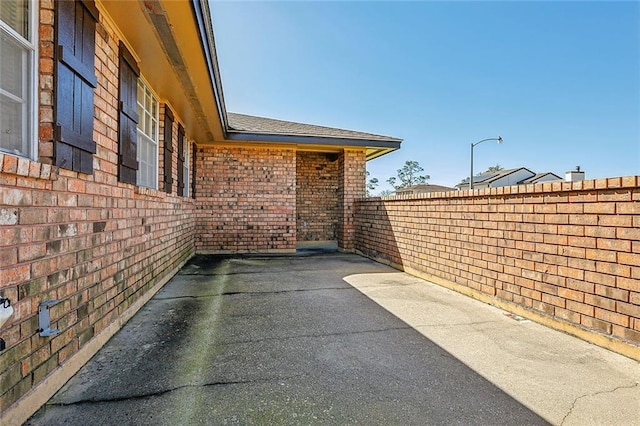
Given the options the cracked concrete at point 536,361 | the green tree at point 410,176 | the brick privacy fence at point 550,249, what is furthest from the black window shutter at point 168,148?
the green tree at point 410,176

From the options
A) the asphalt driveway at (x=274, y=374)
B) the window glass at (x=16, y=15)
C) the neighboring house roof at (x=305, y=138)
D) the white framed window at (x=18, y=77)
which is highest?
the neighboring house roof at (x=305, y=138)

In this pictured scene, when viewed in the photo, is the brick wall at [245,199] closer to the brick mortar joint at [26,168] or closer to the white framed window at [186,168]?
the white framed window at [186,168]

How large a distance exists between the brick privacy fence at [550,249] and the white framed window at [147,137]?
15.1ft

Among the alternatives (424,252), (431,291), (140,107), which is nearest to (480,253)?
(431,291)

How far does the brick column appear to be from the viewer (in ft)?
29.2

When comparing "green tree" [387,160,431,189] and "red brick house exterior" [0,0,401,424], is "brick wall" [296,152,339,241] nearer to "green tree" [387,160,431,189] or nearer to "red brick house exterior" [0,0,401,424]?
"red brick house exterior" [0,0,401,424]

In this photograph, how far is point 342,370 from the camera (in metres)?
2.28

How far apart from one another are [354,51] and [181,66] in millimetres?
9280

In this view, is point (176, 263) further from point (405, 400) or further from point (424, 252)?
point (405, 400)

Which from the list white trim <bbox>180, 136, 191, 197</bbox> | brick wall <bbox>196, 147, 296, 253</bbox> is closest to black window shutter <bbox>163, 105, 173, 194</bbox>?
white trim <bbox>180, 136, 191, 197</bbox>

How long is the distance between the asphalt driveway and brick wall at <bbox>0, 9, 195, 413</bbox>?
29cm

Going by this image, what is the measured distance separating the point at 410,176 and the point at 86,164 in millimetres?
46915

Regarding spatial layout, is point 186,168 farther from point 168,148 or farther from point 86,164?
point 86,164

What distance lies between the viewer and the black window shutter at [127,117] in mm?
3188
